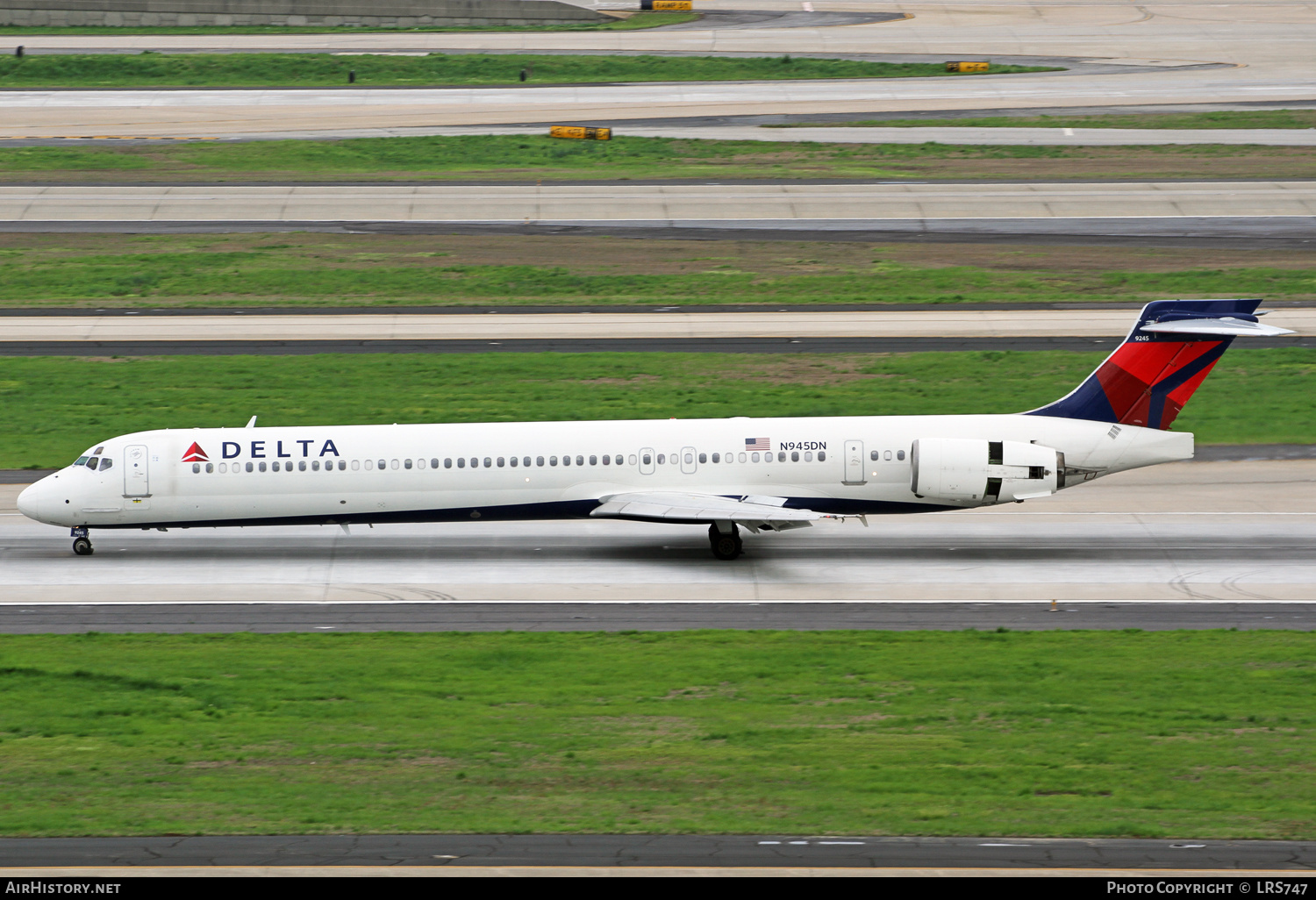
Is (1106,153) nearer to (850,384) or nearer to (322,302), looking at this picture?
(850,384)

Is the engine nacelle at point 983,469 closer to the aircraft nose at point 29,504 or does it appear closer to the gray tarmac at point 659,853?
the gray tarmac at point 659,853

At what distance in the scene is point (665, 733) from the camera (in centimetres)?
2661

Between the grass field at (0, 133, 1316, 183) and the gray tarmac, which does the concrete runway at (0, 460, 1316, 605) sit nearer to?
the gray tarmac

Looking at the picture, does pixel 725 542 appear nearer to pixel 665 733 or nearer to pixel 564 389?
pixel 665 733

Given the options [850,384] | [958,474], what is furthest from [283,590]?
[850,384]

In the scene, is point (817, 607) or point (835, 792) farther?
point (817, 607)

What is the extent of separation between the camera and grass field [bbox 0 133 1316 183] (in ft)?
263

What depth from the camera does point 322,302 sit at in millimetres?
62844

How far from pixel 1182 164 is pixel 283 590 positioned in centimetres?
6064

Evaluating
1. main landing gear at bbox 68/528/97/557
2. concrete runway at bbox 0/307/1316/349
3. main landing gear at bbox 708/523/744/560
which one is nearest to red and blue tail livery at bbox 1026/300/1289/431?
main landing gear at bbox 708/523/744/560

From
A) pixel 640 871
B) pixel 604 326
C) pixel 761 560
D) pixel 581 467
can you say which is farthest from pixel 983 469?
pixel 604 326

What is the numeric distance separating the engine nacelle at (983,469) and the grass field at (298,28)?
293 feet

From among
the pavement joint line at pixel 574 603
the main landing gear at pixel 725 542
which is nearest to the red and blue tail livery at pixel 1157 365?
the pavement joint line at pixel 574 603

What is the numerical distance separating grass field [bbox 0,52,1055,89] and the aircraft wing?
68756mm
